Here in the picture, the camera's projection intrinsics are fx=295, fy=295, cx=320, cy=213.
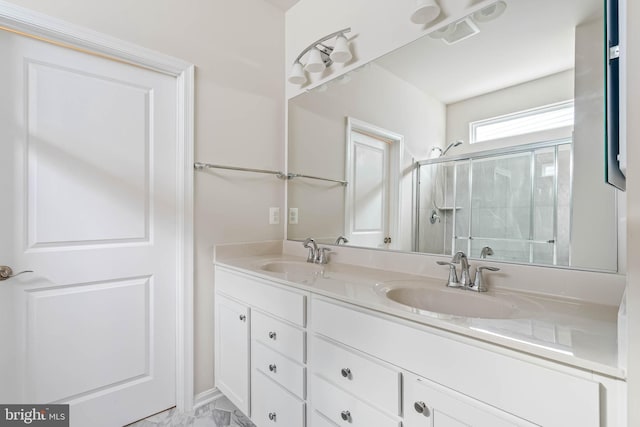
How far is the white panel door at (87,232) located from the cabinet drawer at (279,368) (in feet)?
1.93

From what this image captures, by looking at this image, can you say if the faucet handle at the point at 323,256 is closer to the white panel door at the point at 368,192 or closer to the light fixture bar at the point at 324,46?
the white panel door at the point at 368,192

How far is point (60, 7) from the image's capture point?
1.33m

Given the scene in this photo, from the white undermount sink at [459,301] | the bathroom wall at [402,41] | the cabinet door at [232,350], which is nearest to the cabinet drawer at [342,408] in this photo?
the white undermount sink at [459,301]

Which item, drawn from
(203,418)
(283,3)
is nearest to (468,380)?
(203,418)

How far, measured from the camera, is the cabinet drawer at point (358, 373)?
0.90 m

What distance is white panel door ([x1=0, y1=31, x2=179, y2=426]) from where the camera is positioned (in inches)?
50.3

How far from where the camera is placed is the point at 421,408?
0.83 metres

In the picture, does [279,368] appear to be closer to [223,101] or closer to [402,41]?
[223,101]

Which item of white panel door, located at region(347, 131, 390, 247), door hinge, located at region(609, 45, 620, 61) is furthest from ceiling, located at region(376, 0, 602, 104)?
door hinge, located at region(609, 45, 620, 61)

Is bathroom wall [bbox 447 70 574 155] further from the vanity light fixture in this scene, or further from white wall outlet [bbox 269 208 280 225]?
white wall outlet [bbox 269 208 280 225]

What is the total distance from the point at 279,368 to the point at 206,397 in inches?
29.3

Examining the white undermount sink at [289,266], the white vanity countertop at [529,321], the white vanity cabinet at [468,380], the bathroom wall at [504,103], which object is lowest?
the white vanity cabinet at [468,380]

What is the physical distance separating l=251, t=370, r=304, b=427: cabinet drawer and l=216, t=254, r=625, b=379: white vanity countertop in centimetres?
49

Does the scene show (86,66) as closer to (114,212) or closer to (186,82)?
(186,82)
